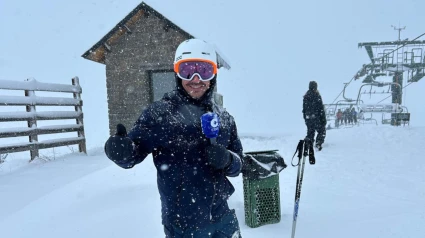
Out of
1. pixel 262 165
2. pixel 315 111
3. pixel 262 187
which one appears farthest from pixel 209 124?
pixel 315 111

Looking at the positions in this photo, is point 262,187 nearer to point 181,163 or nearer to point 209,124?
point 181,163

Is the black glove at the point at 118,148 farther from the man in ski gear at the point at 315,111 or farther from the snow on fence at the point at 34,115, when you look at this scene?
the man in ski gear at the point at 315,111

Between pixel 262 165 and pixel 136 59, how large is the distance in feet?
31.6

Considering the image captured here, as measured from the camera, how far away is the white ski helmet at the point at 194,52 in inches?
80.9

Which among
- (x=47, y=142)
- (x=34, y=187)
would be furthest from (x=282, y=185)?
(x=47, y=142)

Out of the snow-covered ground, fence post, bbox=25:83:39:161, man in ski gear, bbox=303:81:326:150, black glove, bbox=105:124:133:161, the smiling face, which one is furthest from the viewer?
man in ski gear, bbox=303:81:326:150

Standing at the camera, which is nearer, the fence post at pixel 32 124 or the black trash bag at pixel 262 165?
the black trash bag at pixel 262 165

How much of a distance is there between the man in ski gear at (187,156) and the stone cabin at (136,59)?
9.66 m

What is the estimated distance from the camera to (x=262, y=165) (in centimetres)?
346

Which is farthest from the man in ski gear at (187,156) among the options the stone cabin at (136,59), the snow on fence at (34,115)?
the stone cabin at (136,59)

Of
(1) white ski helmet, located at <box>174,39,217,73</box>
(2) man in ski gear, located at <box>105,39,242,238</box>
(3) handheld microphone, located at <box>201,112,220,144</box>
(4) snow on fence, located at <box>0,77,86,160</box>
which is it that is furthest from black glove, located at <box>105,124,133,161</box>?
(4) snow on fence, located at <box>0,77,86,160</box>

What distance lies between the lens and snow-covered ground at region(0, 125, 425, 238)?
3.43m

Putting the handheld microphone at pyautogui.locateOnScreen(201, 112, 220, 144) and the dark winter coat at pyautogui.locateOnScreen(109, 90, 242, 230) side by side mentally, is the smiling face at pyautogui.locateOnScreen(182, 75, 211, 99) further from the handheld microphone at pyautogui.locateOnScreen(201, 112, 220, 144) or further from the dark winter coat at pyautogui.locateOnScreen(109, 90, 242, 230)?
the handheld microphone at pyautogui.locateOnScreen(201, 112, 220, 144)

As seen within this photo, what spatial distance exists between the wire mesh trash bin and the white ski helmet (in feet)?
5.16
